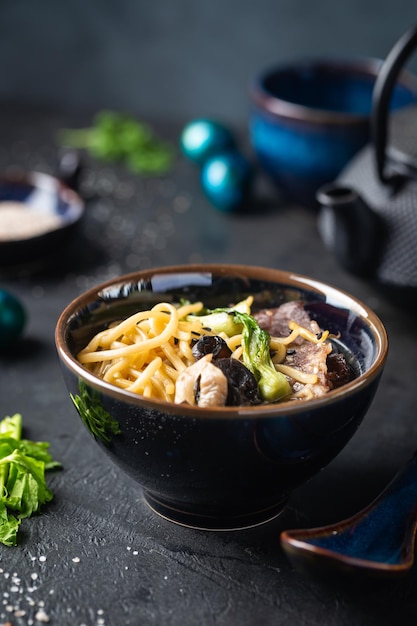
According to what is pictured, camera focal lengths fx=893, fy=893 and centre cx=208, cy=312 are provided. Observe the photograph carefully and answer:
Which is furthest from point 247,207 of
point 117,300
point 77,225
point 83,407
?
point 83,407

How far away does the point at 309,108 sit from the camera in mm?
3010

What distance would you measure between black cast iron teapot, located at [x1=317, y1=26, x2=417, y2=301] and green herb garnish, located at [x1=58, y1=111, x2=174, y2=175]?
1.21 meters

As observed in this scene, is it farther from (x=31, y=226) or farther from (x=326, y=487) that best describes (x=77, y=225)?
(x=326, y=487)

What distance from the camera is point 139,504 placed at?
152cm

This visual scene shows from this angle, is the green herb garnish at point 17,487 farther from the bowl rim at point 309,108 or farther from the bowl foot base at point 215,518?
the bowl rim at point 309,108

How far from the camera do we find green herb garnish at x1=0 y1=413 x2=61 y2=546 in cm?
143

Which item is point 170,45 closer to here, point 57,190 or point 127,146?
point 127,146

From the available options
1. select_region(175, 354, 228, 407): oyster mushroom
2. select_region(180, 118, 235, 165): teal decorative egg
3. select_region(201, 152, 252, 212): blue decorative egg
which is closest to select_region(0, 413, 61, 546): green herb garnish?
select_region(175, 354, 228, 407): oyster mushroom

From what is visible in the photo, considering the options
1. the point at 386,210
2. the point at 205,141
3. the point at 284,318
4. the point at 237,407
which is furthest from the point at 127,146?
the point at 237,407

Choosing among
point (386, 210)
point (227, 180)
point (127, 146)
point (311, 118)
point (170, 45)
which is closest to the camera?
point (386, 210)

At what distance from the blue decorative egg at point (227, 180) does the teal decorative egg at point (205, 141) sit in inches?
3.1

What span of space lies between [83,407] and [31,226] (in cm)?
133

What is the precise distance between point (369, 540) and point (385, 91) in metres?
1.23

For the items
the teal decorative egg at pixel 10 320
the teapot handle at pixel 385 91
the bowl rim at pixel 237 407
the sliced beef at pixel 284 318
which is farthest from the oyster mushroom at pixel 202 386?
the teapot handle at pixel 385 91
